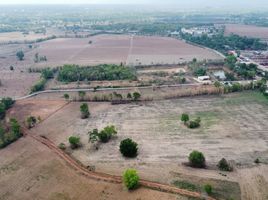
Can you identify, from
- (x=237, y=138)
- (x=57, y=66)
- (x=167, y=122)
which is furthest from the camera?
(x=57, y=66)

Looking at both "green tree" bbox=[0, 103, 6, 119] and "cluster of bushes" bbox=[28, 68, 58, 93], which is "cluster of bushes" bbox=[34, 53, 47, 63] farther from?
"green tree" bbox=[0, 103, 6, 119]

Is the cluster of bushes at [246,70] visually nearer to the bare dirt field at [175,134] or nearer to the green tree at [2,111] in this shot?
the bare dirt field at [175,134]

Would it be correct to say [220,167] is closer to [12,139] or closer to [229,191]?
[229,191]

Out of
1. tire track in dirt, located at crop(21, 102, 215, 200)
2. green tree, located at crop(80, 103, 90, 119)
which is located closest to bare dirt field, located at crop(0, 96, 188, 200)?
tire track in dirt, located at crop(21, 102, 215, 200)

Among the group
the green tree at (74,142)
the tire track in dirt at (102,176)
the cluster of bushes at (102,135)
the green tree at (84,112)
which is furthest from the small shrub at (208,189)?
the green tree at (84,112)

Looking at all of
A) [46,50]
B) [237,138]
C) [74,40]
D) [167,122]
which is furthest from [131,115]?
[74,40]

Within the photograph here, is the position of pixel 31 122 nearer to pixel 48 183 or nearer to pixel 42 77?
pixel 48 183
